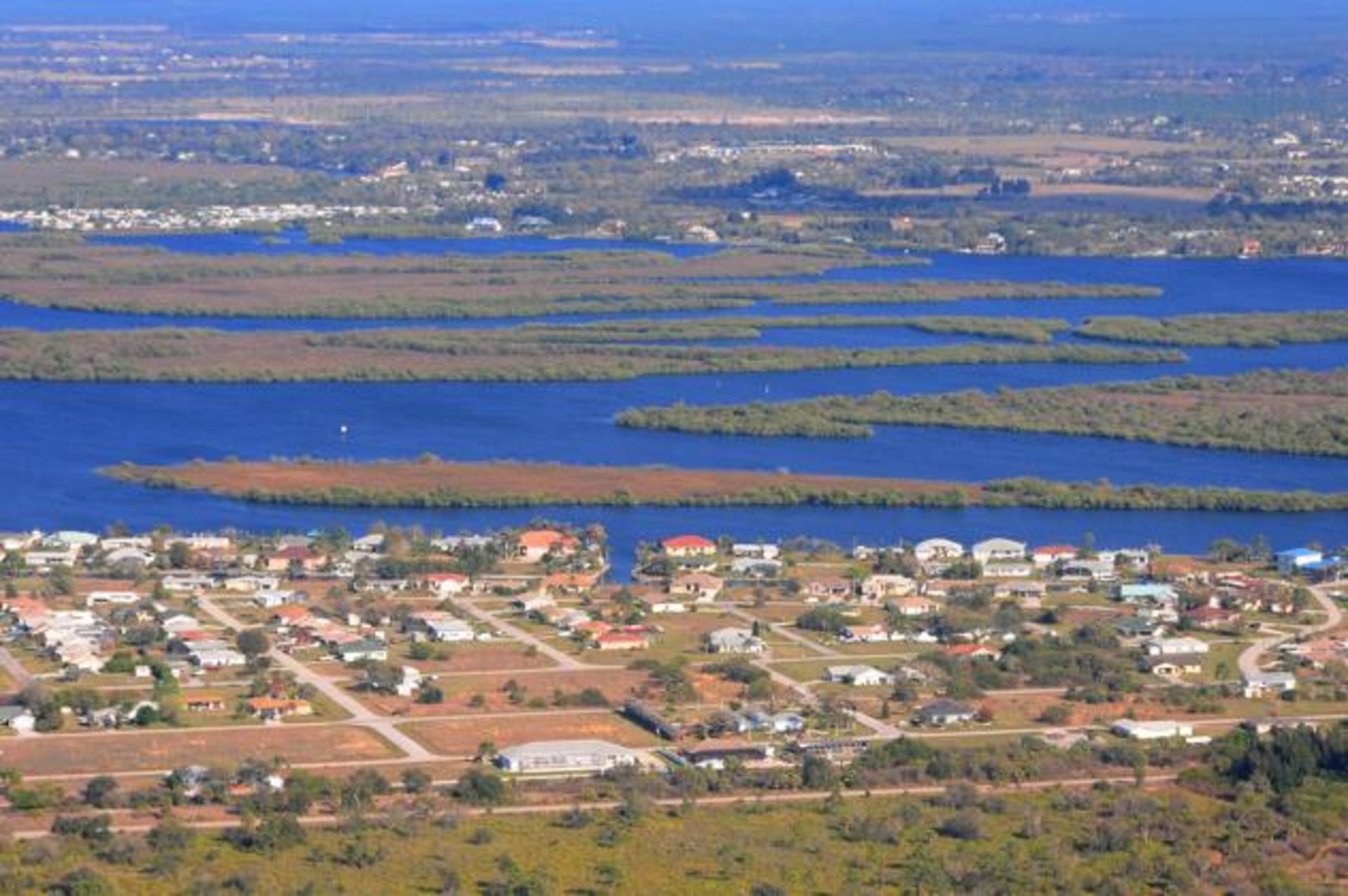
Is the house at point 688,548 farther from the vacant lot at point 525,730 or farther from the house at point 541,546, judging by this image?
the vacant lot at point 525,730

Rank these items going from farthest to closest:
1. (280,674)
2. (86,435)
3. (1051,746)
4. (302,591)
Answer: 1. (86,435)
2. (302,591)
3. (280,674)
4. (1051,746)

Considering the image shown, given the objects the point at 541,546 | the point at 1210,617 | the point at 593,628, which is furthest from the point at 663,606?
the point at 1210,617

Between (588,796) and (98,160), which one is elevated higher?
(588,796)

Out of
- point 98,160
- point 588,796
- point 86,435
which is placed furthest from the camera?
point 98,160

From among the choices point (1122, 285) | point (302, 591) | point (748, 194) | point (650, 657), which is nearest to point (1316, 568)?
point (650, 657)

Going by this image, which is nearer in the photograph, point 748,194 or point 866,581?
point 866,581

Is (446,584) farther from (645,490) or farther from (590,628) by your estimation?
(645,490)

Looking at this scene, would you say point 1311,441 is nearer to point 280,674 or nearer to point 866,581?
point 866,581
